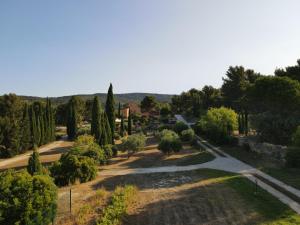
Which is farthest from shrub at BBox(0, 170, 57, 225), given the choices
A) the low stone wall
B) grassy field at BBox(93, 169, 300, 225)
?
the low stone wall

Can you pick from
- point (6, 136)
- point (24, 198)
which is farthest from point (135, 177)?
point (6, 136)

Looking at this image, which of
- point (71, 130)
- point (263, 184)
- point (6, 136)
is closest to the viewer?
point (263, 184)

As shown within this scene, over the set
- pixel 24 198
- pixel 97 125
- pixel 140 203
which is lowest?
pixel 140 203

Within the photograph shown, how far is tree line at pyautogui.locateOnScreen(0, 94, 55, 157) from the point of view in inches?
1529

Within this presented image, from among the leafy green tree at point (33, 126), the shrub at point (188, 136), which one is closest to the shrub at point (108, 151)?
the shrub at point (188, 136)

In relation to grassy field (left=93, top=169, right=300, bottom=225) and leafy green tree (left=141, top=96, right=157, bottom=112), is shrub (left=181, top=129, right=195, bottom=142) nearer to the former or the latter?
grassy field (left=93, top=169, right=300, bottom=225)

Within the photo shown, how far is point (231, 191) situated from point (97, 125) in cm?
1900

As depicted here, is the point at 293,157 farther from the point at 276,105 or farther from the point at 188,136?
the point at 188,136

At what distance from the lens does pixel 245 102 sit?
41.4m

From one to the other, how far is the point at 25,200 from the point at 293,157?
61.9 ft

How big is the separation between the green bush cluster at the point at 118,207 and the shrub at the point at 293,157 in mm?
12472

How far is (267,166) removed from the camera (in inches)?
972

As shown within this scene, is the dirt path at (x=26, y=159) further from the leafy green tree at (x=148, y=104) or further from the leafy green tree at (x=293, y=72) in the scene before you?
the leafy green tree at (x=148, y=104)

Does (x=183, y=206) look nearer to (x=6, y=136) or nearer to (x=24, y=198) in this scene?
(x=24, y=198)
